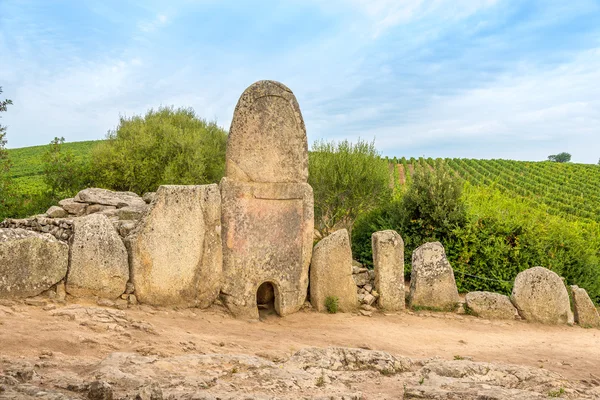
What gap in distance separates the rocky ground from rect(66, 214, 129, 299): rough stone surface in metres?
0.48

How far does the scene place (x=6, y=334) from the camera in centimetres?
640

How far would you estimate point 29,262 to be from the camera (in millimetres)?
8234

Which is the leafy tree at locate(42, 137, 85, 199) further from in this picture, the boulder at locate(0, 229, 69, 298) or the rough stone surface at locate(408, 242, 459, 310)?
the rough stone surface at locate(408, 242, 459, 310)

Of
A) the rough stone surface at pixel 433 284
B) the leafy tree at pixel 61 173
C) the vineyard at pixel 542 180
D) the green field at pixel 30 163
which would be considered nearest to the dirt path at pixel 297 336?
the rough stone surface at pixel 433 284

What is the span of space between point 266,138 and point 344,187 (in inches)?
489

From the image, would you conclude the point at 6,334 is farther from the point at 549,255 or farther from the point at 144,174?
the point at 144,174

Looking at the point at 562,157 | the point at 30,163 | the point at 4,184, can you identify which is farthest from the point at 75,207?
the point at 562,157

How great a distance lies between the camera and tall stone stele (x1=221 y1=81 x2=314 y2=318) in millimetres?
10141

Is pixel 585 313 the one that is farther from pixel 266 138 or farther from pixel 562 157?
pixel 562 157

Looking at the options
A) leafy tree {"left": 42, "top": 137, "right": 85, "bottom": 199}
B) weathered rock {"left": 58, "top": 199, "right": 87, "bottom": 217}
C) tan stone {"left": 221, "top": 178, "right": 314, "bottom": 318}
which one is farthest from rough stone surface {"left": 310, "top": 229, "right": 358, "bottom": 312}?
leafy tree {"left": 42, "top": 137, "right": 85, "bottom": 199}

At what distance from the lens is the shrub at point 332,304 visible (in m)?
10.8

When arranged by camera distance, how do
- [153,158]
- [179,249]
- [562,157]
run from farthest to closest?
[562,157] < [153,158] < [179,249]

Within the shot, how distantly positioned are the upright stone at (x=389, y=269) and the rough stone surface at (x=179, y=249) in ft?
11.3

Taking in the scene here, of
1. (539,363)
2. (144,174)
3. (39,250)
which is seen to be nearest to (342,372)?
Result: (539,363)
